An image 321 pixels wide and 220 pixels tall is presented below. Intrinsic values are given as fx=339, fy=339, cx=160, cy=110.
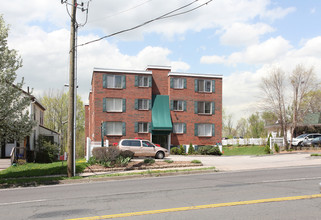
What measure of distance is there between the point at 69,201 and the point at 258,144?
4328cm

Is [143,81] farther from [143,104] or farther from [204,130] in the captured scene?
[204,130]

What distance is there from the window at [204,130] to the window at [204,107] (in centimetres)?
160

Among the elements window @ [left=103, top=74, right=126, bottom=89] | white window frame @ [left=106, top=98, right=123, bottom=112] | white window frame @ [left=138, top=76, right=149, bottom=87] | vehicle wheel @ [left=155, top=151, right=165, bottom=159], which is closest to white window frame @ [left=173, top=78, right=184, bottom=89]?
white window frame @ [left=138, top=76, right=149, bottom=87]

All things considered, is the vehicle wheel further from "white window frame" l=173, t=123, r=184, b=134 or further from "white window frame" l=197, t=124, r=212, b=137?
"white window frame" l=197, t=124, r=212, b=137

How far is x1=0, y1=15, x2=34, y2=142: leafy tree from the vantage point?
56.6 feet

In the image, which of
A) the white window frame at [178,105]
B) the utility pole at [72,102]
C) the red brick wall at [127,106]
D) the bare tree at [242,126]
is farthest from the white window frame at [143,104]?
the bare tree at [242,126]

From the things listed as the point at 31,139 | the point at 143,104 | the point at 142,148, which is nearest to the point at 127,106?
the point at 143,104

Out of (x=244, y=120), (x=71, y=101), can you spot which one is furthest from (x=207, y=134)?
(x=244, y=120)

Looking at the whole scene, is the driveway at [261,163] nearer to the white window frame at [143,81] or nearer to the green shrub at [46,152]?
the green shrub at [46,152]

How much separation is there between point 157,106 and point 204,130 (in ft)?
20.8

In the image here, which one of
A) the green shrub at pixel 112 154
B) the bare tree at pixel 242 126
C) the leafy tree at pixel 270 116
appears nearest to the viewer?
the green shrub at pixel 112 154

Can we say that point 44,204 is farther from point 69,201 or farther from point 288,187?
point 288,187

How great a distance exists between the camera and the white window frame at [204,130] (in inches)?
1571

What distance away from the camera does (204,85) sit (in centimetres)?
4003
